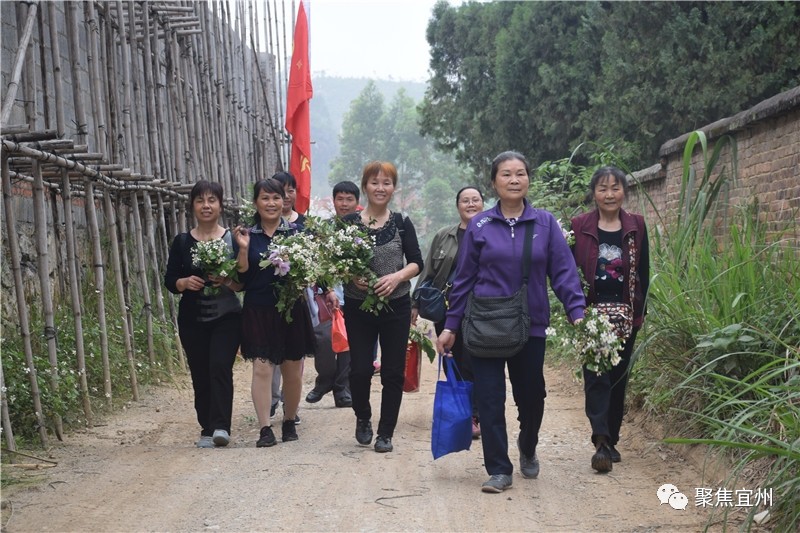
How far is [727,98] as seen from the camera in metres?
14.5

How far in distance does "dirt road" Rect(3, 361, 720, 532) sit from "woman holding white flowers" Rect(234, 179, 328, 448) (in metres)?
0.38

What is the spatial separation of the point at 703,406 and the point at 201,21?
7.87m

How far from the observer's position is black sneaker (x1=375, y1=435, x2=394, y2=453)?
615 centimetres

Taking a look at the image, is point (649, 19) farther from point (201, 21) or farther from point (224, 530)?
point (224, 530)

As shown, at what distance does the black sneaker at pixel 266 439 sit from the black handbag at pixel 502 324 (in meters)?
1.80

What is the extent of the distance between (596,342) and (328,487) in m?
1.63

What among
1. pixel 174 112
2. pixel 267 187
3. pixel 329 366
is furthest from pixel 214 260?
pixel 174 112

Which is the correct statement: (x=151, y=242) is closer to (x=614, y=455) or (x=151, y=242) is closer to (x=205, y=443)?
(x=205, y=443)

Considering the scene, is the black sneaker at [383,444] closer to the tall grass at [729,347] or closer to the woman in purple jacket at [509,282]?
the woman in purple jacket at [509,282]

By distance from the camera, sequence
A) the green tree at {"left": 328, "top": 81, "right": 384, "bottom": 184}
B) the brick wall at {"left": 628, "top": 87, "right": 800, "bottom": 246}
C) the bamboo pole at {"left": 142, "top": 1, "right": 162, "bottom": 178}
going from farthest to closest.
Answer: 1. the green tree at {"left": 328, "top": 81, "right": 384, "bottom": 184}
2. the bamboo pole at {"left": 142, "top": 1, "right": 162, "bottom": 178}
3. the brick wall at {"left": 628, "top": 87, "right": 800, "bottom": 246}

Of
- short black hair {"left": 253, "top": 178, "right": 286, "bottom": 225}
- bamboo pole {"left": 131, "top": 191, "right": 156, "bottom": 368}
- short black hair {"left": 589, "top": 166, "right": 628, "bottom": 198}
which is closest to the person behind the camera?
short black hair {"left": 589, "top": 166, "right": 628, "bottom": 198}

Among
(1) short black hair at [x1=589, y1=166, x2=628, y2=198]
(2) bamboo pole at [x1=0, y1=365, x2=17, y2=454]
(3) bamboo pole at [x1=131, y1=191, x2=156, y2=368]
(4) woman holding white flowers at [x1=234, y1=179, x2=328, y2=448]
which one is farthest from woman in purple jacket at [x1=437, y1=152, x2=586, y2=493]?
(3) bamboo pole at [x1=131, y1=191, x2=156, y2=368]

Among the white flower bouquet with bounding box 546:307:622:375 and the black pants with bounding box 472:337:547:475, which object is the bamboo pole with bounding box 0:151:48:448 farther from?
the white flower bouquet with bounding box 546:307:622:375

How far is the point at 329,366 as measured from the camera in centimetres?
831
